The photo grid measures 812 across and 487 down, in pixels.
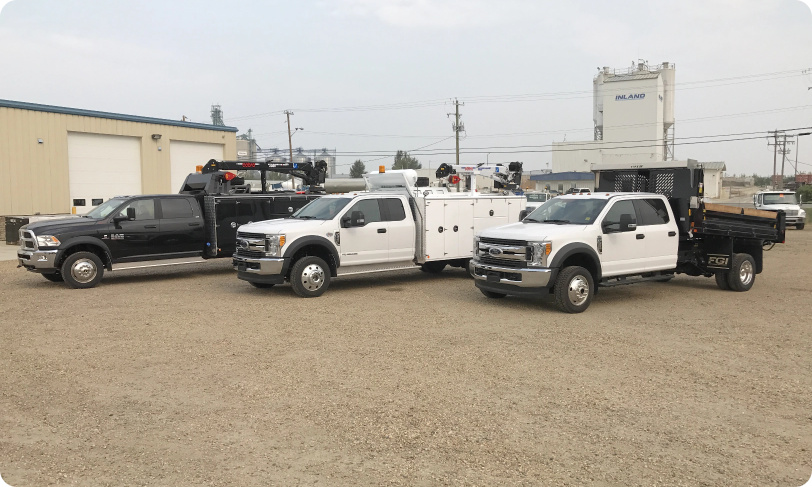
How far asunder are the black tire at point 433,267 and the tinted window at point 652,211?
4.87 m

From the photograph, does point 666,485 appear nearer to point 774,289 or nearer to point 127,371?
point 127,371

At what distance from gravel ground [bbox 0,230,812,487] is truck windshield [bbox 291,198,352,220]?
2134mm

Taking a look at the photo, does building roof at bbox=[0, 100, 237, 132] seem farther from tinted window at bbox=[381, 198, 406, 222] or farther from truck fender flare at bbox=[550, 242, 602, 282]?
truck fender flare at bbox=[550, 242, 602, 282]

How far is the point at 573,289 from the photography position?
10.4m

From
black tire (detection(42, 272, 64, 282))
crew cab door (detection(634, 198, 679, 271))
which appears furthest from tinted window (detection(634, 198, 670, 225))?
black tire (detection(42, 272, 64, 282))

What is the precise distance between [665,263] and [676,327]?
2686mm

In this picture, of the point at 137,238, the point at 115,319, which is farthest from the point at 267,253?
the point at 137,238

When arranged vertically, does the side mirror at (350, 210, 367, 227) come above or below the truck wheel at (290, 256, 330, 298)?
above

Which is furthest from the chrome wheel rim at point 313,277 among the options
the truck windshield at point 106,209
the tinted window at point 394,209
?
the truck windshield at point 106,209

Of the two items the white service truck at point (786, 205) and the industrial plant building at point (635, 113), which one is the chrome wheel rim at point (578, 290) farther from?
the industrial plant building at point (635, 113)

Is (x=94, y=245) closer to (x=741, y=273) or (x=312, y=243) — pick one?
(x=312, y=243)

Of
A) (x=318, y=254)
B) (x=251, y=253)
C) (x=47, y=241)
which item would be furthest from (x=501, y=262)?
(x=47, y=241)

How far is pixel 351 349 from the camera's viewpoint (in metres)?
8.06

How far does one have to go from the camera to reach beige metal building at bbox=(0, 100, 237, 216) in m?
25.1
